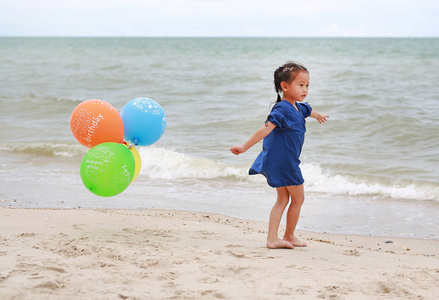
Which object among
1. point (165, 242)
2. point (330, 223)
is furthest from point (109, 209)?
point (330, 223)

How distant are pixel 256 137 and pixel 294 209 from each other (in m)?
0.74

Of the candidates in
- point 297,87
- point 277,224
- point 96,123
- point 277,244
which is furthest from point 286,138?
point 96,123

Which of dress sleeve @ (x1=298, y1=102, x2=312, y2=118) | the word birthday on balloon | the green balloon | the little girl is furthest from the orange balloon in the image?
dress sleeve @ (x1=298, y1=102, x2=312, y2=118)

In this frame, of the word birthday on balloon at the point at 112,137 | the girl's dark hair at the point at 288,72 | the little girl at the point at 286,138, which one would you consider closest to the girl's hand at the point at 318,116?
the little girl at the point at 286,138

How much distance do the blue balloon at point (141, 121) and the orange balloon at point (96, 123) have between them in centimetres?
18

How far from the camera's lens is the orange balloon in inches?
158

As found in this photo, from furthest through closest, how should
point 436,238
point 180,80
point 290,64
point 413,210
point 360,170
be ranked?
point 180,80 → point 360,170 → point 413,210 → point 436,238 → point 290,64

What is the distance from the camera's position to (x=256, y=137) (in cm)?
370

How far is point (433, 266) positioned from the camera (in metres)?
3.74

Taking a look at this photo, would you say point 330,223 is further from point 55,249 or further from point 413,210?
point 55,249

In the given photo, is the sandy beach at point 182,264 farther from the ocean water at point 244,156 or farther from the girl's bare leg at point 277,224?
the ocean water at point 244,156

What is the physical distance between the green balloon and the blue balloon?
32 centimetres

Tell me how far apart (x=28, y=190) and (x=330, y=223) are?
3646mm

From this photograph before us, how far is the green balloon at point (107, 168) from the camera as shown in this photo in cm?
385
